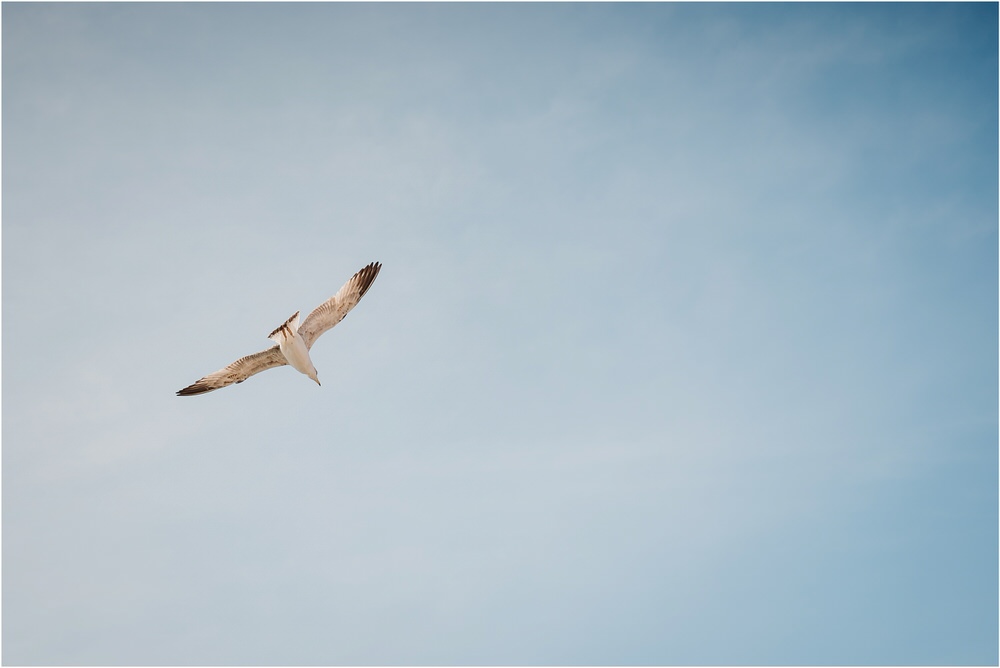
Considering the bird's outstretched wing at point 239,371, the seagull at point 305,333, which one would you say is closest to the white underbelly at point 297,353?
the seagull at point 305,333

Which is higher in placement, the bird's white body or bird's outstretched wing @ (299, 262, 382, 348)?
bird's outstretched wing @ (299, 262, 382, 348)

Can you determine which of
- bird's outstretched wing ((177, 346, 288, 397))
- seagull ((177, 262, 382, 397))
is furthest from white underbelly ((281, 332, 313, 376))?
bird's outstretched wing ((177, 346, 288, 397))

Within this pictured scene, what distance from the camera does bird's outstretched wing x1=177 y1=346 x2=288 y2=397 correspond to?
22.0 m

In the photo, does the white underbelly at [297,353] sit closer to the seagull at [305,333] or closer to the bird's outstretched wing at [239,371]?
the seagull at [305,333]

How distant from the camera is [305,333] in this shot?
2166cm

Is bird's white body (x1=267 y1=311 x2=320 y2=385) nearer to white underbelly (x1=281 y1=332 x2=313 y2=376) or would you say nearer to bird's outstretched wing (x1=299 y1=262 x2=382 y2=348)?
white underbelly (x1=281 y1=332 x2=313 y2=376)

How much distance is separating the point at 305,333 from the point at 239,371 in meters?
3.00

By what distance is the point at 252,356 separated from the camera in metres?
22.0

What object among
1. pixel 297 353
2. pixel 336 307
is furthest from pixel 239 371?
pixel 336 307

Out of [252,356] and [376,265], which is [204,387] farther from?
[376,265]

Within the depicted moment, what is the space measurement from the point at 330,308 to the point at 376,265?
2050 millimetres

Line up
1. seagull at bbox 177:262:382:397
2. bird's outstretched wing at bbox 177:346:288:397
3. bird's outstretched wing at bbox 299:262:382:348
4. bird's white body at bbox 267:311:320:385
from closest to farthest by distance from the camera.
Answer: bird's white body at bbox 267:311:320:385 → seagull at bbox 177:262:382:397 → bird's outstretched wing at bbox 299:262:382:348 → bird's outstretched wing at bbox 177:346:288:397

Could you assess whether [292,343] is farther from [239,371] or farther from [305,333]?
[239,371]

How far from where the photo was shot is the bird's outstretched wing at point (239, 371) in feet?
72.2
